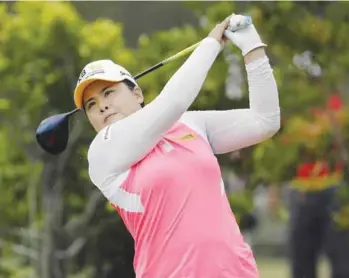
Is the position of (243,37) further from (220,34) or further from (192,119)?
(192,119)

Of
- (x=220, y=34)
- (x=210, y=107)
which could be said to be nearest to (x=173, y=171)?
(x=220, y=34)

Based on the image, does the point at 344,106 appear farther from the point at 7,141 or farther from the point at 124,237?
the point at 7,141

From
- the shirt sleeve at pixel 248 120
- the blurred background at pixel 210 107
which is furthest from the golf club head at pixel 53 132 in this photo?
the blurred background at pixel 210 107

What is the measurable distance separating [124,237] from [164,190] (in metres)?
2.35

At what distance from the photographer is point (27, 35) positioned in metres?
3.72

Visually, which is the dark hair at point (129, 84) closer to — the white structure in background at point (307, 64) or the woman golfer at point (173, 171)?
the woman golfer at point (173, 171)

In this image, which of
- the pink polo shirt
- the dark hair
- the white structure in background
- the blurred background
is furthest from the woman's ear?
the white structure in background

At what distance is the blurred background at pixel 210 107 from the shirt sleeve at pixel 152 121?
83.4 inches

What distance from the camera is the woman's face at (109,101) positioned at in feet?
5.10

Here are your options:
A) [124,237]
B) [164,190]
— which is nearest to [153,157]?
[164,190]

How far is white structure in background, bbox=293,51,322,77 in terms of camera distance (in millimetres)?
3756

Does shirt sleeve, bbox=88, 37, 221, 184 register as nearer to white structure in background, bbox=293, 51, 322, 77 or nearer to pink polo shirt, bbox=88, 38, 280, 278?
pink polo shirt, bbox=88, 38, 280, 278

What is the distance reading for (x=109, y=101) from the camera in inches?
61.2

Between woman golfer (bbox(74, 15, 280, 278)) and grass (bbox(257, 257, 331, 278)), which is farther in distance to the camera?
grass (bbox(257, 257, 331, 278))
